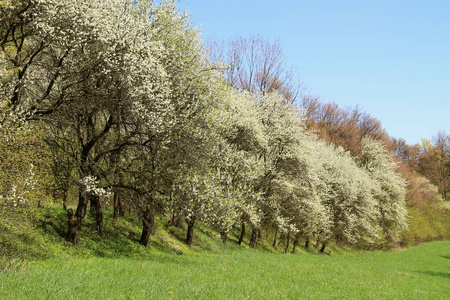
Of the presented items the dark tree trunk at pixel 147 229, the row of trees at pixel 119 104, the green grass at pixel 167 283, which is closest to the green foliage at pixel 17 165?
the row of trees at pixel 119 104

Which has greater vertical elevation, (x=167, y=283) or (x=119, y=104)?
(x=119, y=104)

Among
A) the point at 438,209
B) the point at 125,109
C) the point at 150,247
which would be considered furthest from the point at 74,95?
the point at 438,209

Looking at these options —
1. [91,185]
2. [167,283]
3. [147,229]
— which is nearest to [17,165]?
[91,185]

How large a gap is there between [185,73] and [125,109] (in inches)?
181

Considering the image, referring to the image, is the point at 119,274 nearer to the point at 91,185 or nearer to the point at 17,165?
the point at 17,165

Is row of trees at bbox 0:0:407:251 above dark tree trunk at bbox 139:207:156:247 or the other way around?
above

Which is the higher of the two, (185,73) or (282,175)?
(185,73)

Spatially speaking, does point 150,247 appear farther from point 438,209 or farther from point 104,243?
point 438,209

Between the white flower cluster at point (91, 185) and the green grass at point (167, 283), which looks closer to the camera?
the green grass at point (167, 283)

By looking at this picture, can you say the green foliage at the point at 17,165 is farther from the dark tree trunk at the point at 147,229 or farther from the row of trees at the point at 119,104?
the dark tree trunk at the point at 147,229

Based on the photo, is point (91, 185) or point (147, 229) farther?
point (147, 229)

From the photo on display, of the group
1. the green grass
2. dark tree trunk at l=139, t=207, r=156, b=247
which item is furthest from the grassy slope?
dark tree trunk at l=139, t=207, r=156, b=247

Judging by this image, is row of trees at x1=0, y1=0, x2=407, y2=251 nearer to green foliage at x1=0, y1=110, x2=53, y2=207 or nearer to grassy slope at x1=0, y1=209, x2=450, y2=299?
green foliage at x1=0, y1=110, x2=53, y2=207

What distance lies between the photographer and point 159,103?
17.7m
